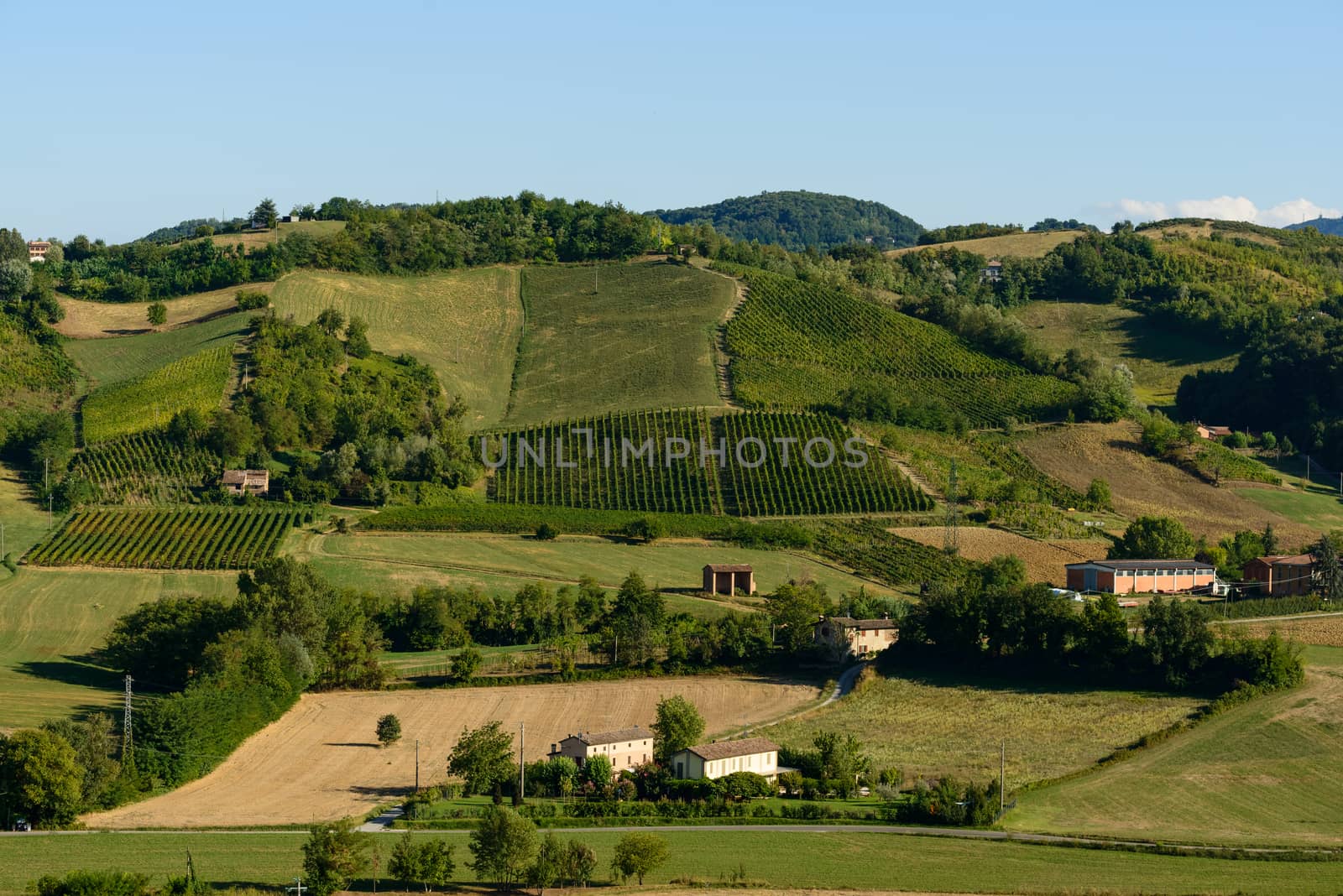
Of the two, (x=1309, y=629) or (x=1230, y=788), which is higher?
(x=1309, y=629)

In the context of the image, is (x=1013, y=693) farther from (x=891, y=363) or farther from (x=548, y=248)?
(x=548, y=248)

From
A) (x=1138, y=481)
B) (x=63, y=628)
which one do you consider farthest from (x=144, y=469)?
(x=1138, y=481)

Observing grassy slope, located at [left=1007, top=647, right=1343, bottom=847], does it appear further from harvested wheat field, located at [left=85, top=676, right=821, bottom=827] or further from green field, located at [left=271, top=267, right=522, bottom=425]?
green field, located at [left=271, top=267, right=522, bottom=425]

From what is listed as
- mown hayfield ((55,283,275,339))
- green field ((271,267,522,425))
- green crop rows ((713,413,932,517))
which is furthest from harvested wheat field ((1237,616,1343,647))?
mown hayfield ((55,283,275,339))

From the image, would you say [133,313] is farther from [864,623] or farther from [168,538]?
[864,623]

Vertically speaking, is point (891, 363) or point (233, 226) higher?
point (233, 226)

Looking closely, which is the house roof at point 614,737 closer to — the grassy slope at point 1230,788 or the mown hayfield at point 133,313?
the grassy slope at point 1230,788

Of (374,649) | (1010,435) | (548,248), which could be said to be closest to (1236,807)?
(374,649)

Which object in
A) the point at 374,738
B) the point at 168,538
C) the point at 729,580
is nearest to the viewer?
the point at 374,738

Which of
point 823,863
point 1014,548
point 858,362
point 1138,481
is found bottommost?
point 823,863
